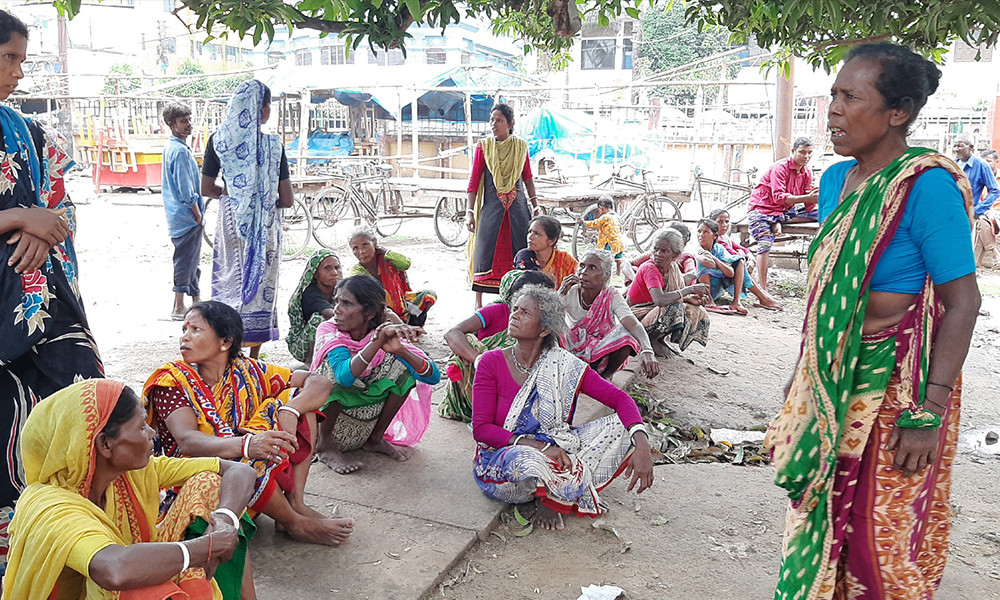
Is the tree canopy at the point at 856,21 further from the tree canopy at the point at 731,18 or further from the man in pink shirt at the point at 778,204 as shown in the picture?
the man in pink shirt at the point at 778,204

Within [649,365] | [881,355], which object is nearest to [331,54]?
[649,365]

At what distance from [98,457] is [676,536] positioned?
2320mm

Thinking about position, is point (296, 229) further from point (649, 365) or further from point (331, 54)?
point (331, 54)

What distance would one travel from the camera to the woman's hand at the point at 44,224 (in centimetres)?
219

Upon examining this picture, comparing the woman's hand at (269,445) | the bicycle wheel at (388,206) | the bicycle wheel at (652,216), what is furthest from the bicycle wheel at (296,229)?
the woman's hand at (269,445)

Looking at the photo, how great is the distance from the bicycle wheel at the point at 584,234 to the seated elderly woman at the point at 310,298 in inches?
233

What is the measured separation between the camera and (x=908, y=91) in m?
1.98

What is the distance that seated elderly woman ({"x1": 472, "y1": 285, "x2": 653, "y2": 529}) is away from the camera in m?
3.29

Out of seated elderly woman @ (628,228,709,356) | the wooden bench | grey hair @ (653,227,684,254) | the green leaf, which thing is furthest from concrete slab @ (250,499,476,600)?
the wooden bench

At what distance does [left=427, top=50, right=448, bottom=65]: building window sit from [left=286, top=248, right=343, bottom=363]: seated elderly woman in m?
25.7

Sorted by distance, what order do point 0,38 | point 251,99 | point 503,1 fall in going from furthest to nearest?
point 251,99, point 503,1, point 0,38

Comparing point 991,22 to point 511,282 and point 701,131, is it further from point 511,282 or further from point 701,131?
point 701,131

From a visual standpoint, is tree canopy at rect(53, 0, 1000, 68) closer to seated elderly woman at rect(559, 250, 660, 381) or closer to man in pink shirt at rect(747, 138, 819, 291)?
seated elderly woman at rect(559, 250, 660, 381)

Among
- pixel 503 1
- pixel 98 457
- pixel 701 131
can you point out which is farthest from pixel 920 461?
pixel 701 131
